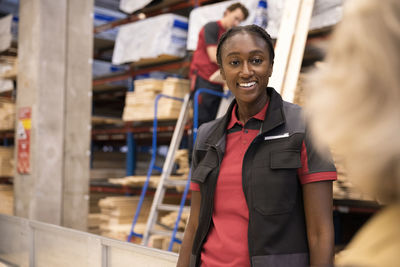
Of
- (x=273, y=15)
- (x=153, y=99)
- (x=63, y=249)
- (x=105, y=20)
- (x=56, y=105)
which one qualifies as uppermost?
(x=105, y=20)

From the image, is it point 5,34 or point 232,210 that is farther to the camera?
point 5,34

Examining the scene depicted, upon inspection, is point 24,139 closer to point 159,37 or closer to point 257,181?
point 159,37

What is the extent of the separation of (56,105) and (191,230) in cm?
345

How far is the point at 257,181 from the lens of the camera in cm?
161

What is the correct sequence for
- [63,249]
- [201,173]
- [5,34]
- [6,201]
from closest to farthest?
[201,173] → [63,249] → [6,201] → [5,34]

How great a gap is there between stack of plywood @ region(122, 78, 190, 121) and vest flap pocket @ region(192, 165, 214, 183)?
4.76 meters

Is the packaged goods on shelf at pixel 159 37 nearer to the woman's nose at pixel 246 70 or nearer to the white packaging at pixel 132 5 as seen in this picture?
the white packaging at pixel 132 5

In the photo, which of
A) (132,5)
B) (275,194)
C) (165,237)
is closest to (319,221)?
(275,194)

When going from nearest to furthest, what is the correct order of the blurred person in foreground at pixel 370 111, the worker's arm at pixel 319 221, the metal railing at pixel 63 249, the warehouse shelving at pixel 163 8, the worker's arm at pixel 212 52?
the blurred person in foreground at pixel 370 111
the worker's arm at pixel 319 221
the metal railing at pixel 63 249
the worker's arm at pixel 212 52
the warehouse shelving at pixel 163 8

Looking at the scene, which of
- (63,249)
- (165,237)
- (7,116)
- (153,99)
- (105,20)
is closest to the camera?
(63,249)

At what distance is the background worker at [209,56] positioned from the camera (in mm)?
5266

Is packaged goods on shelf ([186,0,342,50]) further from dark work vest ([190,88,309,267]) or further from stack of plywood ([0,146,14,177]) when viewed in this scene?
stack of plywood ([0,146,14,177])

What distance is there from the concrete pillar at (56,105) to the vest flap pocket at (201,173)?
135 inches

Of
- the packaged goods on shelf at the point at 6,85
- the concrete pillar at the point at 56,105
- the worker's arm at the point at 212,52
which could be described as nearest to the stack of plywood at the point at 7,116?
the packaged goods on shelf at the point at 6,85
